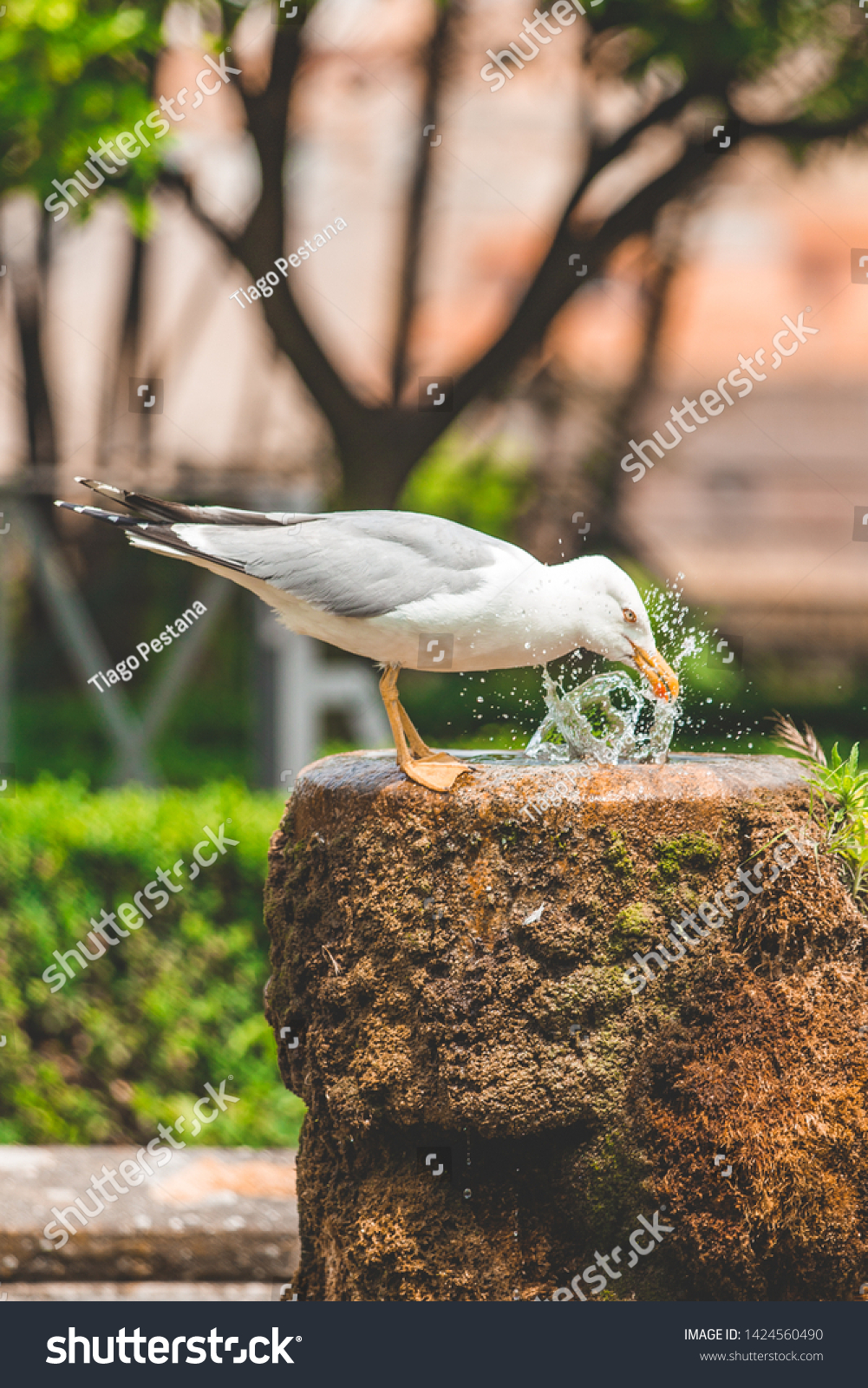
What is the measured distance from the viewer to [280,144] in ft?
22.8

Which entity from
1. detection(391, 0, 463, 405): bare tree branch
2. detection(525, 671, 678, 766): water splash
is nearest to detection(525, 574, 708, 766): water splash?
detection(525, 671, 678, 766): water splash

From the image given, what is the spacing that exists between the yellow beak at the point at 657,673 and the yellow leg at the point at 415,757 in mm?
462

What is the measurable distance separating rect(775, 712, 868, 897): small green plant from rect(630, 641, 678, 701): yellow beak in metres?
0.42

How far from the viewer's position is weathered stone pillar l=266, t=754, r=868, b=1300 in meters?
2.74

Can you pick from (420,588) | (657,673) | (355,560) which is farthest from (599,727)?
(355,560)

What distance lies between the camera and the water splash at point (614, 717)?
125 inches

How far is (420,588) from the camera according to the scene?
286 cm

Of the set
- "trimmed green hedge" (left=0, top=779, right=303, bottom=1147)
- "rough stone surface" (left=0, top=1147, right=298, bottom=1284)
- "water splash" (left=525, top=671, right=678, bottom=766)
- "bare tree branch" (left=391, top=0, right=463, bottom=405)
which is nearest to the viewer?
"water splash" (left=525, top=671, right=678, bottom=766)

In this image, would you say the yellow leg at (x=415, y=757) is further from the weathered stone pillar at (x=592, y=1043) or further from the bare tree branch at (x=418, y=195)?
the bare tree branch at (x=418, y=195)

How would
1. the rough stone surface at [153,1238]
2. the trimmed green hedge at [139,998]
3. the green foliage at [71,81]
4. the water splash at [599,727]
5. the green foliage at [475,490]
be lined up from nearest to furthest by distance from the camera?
the water splash at [599,727] < the rough stone surface at [153,1238] < the trimmed green hedge at [139,998] < the green foliage at [71,81] < the green foliage at [475,490]

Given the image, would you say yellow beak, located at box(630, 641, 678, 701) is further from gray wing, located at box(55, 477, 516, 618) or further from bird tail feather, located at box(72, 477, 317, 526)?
bird tail feather, located at box(72, 477, 317, 526)

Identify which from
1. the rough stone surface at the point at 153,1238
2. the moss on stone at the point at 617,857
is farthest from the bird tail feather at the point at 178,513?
the rough stone surface at the point at 153,1238

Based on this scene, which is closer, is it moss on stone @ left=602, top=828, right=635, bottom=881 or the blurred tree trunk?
moss on stone @ left=602, top=828, right=635, bottom=881

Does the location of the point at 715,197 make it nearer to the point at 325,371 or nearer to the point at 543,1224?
the point at 325,371
